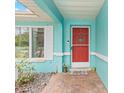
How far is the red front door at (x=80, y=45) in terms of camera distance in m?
8.83

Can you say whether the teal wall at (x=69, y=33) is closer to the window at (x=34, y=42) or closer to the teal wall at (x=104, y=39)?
the window at (x=34, y=42)

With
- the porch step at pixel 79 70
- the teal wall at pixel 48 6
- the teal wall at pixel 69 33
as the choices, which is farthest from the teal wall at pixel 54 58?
the teal wall at pixel 48 6

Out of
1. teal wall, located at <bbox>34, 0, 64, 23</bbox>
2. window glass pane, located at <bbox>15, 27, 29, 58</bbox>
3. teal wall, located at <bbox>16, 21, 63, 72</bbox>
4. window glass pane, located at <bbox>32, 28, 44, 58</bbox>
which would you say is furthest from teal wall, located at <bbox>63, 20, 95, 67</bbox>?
teal wall, located at <bbox>34, 0, 64, 23</bbox>

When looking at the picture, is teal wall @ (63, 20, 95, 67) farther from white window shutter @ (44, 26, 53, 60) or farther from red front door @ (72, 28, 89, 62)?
white window shutter @ (44, 26, 53, 60)

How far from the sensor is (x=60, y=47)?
816 cm

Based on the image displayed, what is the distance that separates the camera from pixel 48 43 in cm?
819

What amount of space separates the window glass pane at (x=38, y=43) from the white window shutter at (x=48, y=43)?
20cm

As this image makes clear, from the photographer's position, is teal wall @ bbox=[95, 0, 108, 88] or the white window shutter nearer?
teal wall @ bbox=[95, 0, 108, 88]

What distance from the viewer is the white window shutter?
816cm

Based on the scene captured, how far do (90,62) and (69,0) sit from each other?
13.4 feet
